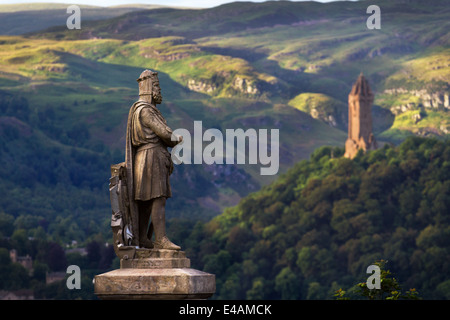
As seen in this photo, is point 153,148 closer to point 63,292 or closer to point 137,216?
point 137,216

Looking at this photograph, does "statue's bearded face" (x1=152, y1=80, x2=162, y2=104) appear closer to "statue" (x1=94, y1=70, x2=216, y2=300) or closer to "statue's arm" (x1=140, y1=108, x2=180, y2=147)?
"statue" (x1=94, y1=70, x2=216, y2=300)

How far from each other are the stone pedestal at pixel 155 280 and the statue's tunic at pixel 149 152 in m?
1.25

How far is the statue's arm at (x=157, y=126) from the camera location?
2502cm

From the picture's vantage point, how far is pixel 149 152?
82.6ft

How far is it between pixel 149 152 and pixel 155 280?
2.67 metres

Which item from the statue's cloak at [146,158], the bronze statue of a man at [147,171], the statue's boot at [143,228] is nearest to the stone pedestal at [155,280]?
the bronze statue of a man at [147,171]

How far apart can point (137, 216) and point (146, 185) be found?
2.19ft

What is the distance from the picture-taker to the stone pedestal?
2375 centimetres

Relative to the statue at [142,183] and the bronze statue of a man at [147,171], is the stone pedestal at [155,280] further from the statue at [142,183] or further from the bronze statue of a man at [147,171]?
the bronze statue of a man at [147,171]

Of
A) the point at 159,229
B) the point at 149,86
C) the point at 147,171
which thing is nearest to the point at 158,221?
the point at 159,229
